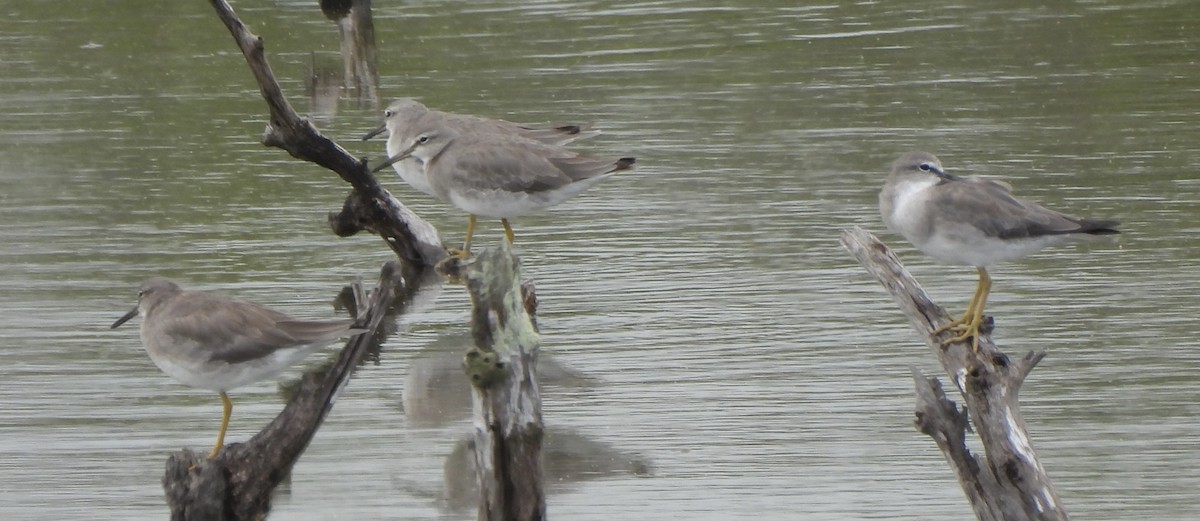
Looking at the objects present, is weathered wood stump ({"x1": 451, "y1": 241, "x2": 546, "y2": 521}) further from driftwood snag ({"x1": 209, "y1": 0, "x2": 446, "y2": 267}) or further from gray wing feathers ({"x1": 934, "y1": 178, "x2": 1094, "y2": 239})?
driftwood snag ({"x1": 209, "y1": 0, "x2": 446, "y2": 267})

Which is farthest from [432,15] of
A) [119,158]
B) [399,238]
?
[399,238]

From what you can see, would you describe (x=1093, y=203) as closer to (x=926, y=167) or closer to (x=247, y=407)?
(x=926, y=167)

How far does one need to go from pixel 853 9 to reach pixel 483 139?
36.6ft

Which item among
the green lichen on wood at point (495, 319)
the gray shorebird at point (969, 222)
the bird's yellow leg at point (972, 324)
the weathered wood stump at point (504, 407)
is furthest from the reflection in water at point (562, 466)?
the gray shorebird at point (969, 222)

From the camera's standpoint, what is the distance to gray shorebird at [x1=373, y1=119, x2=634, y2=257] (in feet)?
37.3

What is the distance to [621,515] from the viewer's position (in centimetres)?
855

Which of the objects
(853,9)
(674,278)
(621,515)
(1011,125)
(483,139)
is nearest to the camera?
(621,515)

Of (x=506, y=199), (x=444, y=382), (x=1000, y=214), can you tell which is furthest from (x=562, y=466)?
(x=506, y=199)

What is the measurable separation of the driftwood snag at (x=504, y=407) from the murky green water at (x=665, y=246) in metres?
1.14

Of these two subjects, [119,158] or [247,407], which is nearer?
[247,407]

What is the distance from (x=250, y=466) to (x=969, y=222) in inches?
137

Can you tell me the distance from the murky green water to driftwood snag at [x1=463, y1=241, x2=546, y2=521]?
3.75ft

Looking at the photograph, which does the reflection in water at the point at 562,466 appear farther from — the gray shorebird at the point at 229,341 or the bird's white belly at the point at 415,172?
the bird's white belly at the point at 415,172

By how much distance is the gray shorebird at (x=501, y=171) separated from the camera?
11.4 meters
